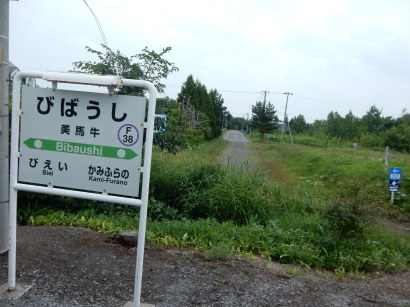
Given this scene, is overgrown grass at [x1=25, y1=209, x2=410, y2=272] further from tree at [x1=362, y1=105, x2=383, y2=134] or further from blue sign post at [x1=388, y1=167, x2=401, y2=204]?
tree at [x1=362, y1=105, x2=383, y2=134]

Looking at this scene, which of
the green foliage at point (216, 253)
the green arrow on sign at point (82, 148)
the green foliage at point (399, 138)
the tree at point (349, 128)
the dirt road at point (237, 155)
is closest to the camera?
the green arrow on sign at point (82, 148)

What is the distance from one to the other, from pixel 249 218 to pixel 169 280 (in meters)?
2.90

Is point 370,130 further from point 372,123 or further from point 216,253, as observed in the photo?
point 216,253

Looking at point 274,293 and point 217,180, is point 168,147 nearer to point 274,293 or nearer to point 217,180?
point 217,180

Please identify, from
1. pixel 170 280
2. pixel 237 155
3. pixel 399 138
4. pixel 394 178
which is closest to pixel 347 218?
pixel 170 280

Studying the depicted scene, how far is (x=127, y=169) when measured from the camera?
256 cm

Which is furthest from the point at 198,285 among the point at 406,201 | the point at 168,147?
the point at 406,201

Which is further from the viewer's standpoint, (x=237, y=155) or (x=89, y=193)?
(x=237, y=155)

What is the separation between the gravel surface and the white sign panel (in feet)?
2.79

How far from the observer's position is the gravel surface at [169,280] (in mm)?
2752

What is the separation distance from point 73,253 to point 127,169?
4.66 feet

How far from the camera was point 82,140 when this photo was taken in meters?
2.62

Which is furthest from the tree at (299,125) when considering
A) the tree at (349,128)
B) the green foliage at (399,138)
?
the green foliage at (399,138)

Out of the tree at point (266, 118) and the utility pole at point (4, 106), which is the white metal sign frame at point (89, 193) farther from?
the tree at point (266, 118)
